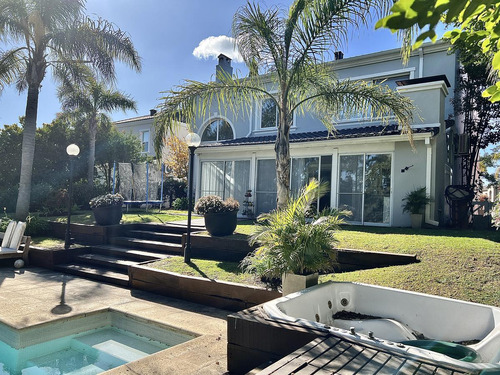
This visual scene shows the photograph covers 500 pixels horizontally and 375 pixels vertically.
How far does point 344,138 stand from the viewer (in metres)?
11.1

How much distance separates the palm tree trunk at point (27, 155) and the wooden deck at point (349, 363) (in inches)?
442

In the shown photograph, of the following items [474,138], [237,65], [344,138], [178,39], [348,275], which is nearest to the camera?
[348,275]

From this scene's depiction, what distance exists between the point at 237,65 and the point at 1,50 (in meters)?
9.17

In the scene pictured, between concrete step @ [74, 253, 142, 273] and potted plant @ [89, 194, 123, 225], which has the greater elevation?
potted plant @ [89, 194, 123, 225]

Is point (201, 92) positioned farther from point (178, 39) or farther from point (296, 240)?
point (178, 39)

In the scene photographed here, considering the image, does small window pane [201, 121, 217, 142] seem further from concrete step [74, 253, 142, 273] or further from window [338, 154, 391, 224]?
concrete step [74, 253, 142, 273]

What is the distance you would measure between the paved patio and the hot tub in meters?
1.10

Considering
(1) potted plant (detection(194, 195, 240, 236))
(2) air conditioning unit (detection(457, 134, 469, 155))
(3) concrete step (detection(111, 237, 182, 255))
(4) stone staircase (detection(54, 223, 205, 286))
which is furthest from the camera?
(2) air conditioning unit (detection(457, 134, 469, 155))

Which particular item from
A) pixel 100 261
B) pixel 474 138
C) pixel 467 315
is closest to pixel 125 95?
pixel 100 261

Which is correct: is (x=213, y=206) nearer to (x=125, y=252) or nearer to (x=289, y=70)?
(x=125, y=252)

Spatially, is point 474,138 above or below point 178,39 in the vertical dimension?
below

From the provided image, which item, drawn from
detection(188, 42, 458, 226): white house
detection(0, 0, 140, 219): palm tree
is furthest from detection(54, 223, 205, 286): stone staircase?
detection(188, 42, 458, 226): white house

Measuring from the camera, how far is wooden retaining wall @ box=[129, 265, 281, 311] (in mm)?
5480

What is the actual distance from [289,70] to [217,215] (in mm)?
3532
